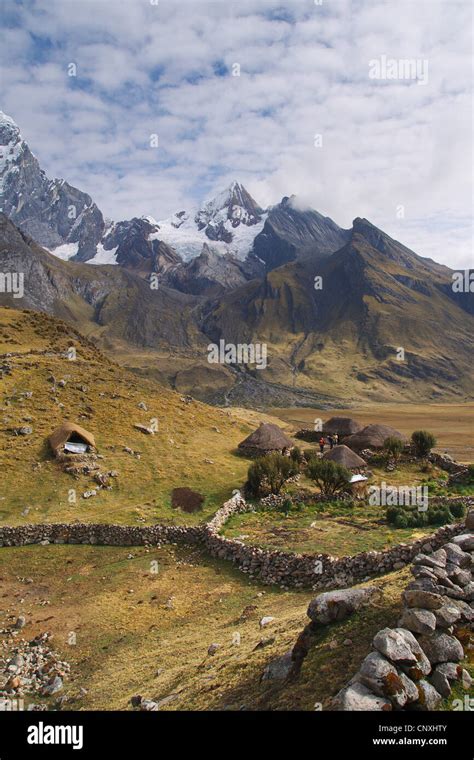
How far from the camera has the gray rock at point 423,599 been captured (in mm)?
9094

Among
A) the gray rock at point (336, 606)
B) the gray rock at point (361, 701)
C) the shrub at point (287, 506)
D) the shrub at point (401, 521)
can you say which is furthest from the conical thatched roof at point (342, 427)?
Answer: the gray rock at point (361, 701)

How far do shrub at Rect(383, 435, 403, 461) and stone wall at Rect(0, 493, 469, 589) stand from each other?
21162 millimetres

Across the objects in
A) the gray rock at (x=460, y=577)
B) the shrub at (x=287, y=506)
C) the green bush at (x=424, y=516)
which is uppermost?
the gray rock at (x=460, y=577)

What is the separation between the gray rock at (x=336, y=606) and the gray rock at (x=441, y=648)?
2.41m

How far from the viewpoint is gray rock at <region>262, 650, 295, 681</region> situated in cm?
1012

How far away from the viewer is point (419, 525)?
26.0 meters

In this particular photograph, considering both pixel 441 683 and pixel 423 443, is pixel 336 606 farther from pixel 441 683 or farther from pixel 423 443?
pixel 423 443

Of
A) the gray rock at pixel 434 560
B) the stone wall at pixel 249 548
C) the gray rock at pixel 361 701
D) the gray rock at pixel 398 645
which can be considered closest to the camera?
the gray rock at pixel 361 701

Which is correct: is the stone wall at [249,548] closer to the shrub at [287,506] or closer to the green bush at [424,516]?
the shrub at [287,506]

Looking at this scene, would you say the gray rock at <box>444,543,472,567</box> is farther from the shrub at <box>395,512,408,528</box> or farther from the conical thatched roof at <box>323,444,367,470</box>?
the conical thatched roof at <box>323,444,367,470</box>

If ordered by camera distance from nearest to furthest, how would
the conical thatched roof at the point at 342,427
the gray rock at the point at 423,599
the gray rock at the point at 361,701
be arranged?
the gray rock at the point at 361,701 < the gray rock at the point at 423,599 < the conical thatched roof at the point at 342,427

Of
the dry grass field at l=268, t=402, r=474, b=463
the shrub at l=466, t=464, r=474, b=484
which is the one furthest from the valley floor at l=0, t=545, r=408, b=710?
the dry grass field at l=268, t=402, r=474, b=463
